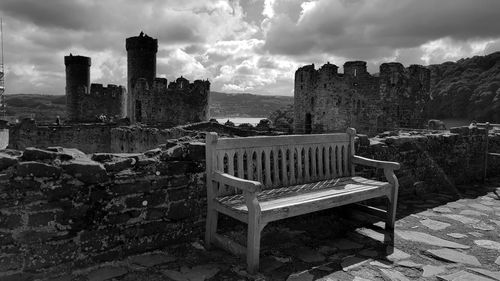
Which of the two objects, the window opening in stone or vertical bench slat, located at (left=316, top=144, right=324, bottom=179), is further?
the window opening in stone

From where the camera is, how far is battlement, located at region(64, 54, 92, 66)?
1235 inches

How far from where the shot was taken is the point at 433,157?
251 inches

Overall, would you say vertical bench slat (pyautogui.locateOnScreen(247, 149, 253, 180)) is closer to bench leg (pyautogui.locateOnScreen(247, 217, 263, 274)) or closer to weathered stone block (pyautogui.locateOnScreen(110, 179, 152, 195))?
bench leg (pyautogui.locateOnScreen(247, 217, 263, 274))

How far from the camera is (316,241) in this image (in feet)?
12.9

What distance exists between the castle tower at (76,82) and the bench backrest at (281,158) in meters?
29.5

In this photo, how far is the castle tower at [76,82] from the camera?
100 ft

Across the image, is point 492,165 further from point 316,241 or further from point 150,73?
point 150,73

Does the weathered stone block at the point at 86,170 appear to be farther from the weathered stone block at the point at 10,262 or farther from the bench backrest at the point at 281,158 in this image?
the bench backrest at the point at 281,158

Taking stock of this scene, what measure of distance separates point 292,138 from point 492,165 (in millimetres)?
5860

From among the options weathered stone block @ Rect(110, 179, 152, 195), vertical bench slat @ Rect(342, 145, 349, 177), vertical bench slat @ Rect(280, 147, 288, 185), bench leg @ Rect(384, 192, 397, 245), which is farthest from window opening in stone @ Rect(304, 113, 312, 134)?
weathered stone block @ Rect(110, 179, 152, 195)

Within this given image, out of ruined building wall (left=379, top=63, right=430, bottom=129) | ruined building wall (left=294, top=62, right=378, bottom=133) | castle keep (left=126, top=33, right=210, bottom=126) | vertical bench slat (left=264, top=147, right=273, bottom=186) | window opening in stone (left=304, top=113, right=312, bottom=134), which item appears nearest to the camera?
vertical bench slat (left=264, top=147, right=273, bottom=186)

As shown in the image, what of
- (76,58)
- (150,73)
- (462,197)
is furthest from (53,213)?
(76,58)

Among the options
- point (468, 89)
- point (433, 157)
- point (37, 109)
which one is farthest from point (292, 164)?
point (37, 109)

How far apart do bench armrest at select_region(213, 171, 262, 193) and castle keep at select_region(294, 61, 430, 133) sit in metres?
20.6
